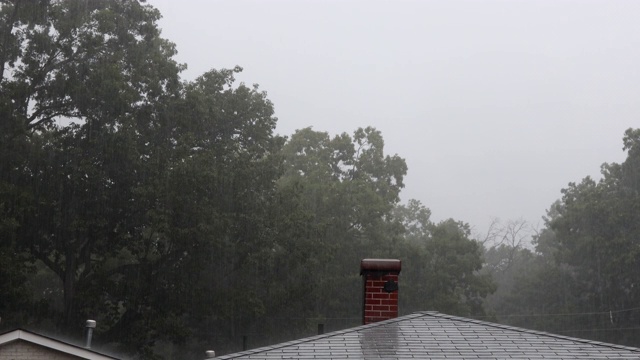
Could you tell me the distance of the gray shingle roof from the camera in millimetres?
9555

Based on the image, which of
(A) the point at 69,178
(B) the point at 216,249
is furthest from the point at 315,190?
(A) the point at 69,178

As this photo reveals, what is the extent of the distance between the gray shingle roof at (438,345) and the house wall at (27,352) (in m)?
7.41

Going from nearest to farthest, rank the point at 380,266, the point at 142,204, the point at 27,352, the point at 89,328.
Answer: the point at 380,266 < the point at 27,352 < the point at 89,328 < the point at 142,204

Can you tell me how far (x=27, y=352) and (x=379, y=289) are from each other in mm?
6997

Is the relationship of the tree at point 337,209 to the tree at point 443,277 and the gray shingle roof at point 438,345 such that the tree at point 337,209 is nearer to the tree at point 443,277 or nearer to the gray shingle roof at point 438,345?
the tree at point 443,277

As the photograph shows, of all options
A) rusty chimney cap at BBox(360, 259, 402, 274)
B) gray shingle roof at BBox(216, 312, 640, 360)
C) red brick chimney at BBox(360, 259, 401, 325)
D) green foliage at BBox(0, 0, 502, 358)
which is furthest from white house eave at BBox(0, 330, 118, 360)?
green foliage at BBox(0, 0, 502, 358)

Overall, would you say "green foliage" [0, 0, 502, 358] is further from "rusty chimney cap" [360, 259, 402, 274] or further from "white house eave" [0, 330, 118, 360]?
"rusty chimney cap" [360, 259, 402, 274]

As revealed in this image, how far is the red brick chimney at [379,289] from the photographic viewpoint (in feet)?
41.8

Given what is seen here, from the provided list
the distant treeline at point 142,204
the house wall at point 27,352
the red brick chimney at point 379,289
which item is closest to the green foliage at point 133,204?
the distant treeline at point 142,204

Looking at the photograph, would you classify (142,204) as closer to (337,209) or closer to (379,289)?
(337,209)

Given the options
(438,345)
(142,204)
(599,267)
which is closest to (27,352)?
(438,345)

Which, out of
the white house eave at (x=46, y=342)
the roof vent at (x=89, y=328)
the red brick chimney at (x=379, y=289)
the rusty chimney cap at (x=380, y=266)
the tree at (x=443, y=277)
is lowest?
the white house eave at (x=46, y=342)

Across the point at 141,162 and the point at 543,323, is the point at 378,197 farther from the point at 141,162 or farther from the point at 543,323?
the point at 141,162

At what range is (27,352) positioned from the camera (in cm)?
1605
